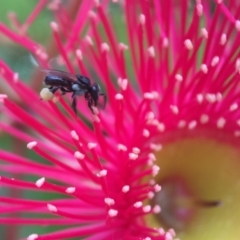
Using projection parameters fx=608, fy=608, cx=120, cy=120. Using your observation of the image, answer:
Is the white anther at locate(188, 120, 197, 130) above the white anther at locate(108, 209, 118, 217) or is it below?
above

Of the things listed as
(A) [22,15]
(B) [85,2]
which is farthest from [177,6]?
(A) [22,15]

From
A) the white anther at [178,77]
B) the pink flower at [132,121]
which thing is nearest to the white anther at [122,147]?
the pink flower at [132,121]

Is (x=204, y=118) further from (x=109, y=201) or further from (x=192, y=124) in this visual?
(x=109, y=201)

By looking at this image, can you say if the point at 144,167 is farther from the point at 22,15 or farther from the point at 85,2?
the point at 22,15

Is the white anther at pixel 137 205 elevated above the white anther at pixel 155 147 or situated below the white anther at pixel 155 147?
below

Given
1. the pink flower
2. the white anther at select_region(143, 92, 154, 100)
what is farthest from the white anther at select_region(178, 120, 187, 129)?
the white anther at select_region(143, 92, 154, 100)

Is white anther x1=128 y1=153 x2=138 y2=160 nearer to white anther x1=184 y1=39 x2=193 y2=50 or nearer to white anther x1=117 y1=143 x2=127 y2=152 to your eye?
white anther x1=117 y1=143 x2=127 y2=152

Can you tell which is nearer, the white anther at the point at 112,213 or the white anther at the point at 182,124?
the white anther at the point at 112,213

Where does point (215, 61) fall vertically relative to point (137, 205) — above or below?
above

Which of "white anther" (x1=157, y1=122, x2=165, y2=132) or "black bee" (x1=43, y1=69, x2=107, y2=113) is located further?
"white anther" (x1=157, y1=122, x2=165, y2=132)

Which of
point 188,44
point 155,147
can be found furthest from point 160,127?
point 188,44

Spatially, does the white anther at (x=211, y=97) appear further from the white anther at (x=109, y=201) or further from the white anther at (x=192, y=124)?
the white anther at (x=109, y=201)
